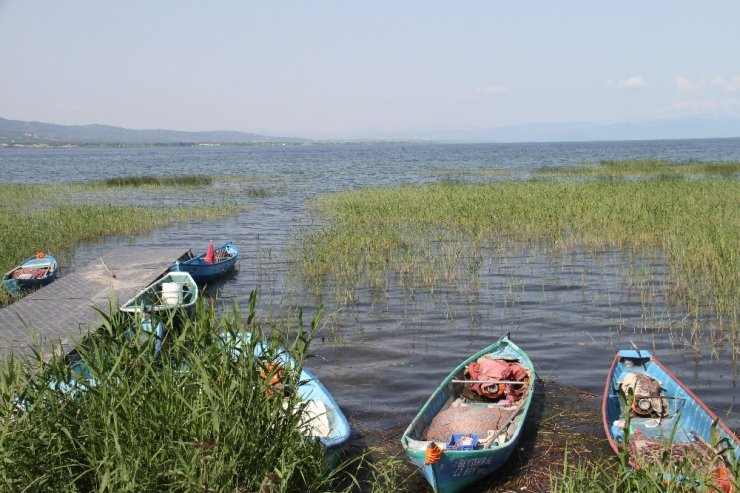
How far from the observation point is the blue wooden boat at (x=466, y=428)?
7059 mm

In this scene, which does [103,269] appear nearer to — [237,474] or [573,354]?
[573,354]

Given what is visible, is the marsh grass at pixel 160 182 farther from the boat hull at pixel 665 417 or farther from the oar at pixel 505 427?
the boat hull at pixel 665 417

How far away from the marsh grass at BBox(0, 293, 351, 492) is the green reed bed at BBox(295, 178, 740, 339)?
9.44 meters

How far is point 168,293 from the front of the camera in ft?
43.8

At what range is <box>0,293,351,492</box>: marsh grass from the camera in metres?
5.46

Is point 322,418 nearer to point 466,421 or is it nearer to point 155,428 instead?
point 466,421

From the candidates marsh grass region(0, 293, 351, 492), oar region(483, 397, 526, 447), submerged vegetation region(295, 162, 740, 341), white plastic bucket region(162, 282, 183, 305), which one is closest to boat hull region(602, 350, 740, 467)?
oar region(483, 397, 526, 447)

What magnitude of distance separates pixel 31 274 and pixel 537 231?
14825mm

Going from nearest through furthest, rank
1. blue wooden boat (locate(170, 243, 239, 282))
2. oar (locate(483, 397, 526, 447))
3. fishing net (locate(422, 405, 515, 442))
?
oar (locate(483, 397, 526, 447)) → fishing net (locate(422, 405, 515, 442)) → blue wooden boat (locate(170, 243, 239, 282))

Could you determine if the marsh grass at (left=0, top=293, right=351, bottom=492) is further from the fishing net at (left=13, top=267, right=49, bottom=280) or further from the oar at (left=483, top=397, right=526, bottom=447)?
the fishing net at (left=13, top=267, right=49, bottom=280)

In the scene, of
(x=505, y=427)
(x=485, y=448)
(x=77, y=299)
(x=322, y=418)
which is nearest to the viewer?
(x=485, y=448)

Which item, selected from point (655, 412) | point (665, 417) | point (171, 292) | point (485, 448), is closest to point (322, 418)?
point (485, 448)

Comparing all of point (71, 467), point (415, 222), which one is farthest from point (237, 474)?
point (415, 222)

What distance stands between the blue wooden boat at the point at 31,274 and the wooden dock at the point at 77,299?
1.68 feet
